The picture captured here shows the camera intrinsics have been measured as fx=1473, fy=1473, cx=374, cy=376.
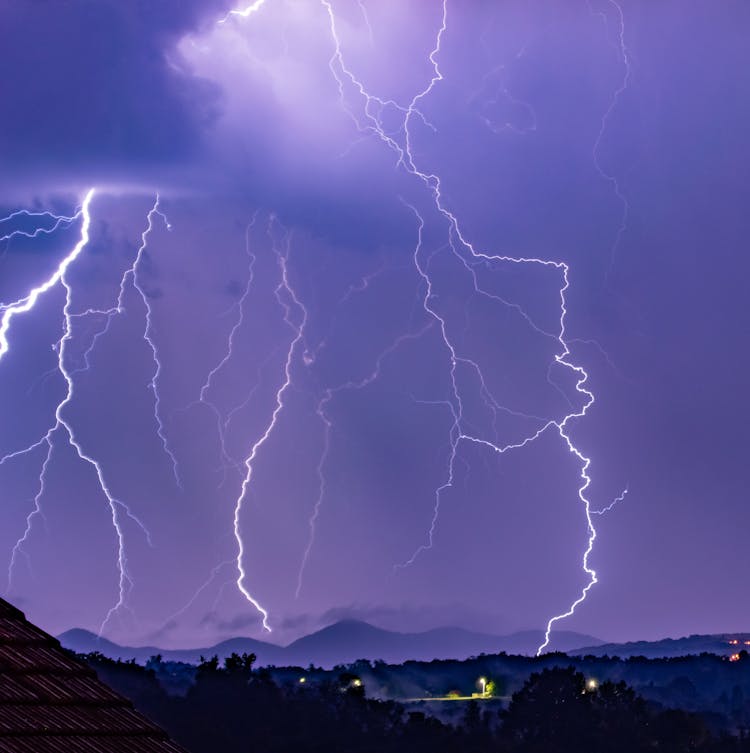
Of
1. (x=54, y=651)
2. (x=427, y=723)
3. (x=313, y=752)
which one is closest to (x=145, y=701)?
(x=313, y=752)

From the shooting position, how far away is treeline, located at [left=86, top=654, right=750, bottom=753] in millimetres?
34312

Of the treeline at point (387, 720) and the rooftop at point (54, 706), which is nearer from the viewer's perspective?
the rooftop at point (54, 706)

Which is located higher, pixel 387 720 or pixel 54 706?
pixel 387 720

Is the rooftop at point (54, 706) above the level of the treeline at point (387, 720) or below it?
below

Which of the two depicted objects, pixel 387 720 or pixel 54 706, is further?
pixel 387 720

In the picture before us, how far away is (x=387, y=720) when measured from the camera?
3862 cm

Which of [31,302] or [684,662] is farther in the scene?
[684,662]

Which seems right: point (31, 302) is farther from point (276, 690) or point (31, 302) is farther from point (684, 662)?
point (684, 662)

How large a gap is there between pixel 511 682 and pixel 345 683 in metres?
9.57

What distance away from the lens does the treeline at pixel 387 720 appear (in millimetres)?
34312

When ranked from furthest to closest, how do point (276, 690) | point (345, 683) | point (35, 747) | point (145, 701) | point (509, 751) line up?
point (345, 683)
point (276, 690)
point (509, 751)
point (145, 701)
point (35, 747)

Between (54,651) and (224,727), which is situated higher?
(224,727)

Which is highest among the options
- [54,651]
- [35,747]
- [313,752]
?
[313,752]

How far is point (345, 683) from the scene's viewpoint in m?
45.2
